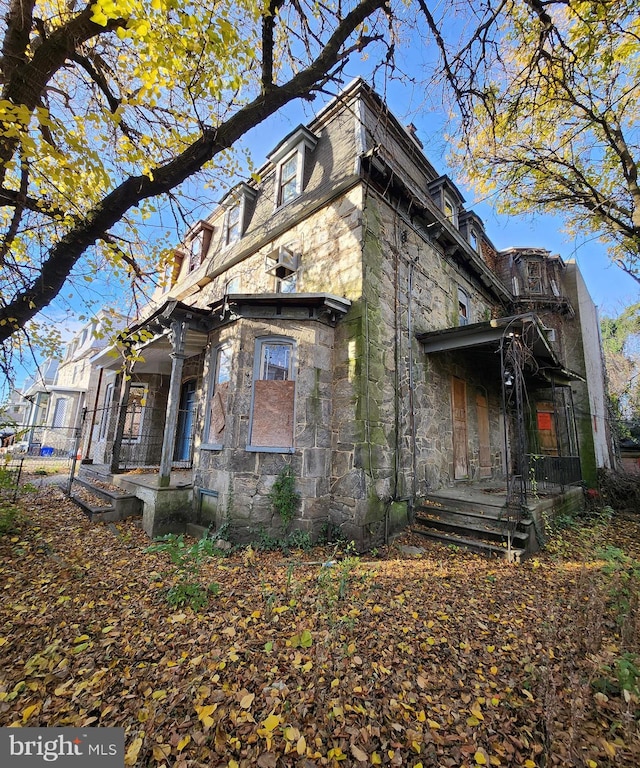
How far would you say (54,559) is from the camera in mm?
4555

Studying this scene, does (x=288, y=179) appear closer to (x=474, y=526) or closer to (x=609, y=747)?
(x=474, y=526)

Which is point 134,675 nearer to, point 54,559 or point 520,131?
point 54,559

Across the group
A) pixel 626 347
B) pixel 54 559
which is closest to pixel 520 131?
pixel 54 559

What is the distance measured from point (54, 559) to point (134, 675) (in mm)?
2997

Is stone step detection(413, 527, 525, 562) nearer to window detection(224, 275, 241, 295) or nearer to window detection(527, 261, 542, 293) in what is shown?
window detection(224, 275, 241, 295)

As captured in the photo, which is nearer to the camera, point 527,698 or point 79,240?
point 527,698

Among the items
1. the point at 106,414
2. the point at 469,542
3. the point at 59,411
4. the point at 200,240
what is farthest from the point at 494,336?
the point at 59,411

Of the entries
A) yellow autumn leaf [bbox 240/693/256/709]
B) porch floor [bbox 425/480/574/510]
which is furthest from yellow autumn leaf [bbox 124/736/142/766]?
porch floor [bbox 425/480/574/510]

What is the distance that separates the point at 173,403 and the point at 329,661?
199 inches

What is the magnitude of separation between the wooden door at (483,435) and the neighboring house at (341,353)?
9 centimetres

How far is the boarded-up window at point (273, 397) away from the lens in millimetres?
5809

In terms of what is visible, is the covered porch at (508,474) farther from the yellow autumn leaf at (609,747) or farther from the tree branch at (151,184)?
the tree branch at (151,184)

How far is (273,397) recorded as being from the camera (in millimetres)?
5941

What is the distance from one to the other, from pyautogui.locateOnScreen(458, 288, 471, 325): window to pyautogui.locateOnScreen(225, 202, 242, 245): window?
7.01m
